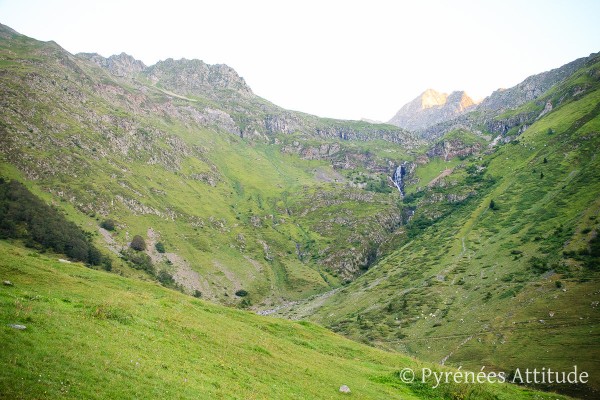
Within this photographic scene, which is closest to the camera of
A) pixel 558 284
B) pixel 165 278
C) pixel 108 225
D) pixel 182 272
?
pixel 558 284

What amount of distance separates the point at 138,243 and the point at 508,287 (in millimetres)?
→ 156787

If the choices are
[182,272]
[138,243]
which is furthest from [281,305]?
[138,243]

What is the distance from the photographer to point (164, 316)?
35062 mm

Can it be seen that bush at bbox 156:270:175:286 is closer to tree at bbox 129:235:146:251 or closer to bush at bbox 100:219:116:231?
tree at bbox 129:235:146:251

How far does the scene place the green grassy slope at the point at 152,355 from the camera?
18.6m

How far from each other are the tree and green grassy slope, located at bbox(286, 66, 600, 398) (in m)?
78.5

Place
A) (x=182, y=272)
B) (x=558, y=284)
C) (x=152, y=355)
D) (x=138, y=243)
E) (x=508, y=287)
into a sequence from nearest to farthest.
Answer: (x=152, y=355)
(x=558, y=284)
(x=508, y=287)
(x=138, y=243)
(x=182, y=272)

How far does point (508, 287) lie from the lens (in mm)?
104188

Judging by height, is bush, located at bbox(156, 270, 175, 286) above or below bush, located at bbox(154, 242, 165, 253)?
below

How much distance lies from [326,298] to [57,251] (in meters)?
119

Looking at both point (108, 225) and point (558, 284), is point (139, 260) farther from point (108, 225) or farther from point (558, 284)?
point (558, 284)

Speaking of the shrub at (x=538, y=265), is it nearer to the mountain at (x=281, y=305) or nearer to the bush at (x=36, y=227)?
the mountain at (x=281, y=305)

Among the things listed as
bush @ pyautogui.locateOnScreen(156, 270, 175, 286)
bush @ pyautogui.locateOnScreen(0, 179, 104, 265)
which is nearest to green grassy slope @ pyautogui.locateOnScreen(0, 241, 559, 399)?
bush @ pyautogui.locateOnScreen(0, 179, 104, 265)

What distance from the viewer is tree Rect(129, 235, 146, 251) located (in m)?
174
